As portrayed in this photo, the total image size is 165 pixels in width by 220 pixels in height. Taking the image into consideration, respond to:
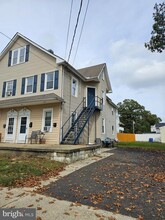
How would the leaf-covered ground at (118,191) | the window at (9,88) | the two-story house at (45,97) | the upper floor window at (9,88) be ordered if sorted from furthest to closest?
the window at (9,88)
the upper floor window at (9,88)
the two-story house at (45,97)
the leaf-covered ground at (118,191)

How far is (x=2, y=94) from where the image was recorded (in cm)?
1627

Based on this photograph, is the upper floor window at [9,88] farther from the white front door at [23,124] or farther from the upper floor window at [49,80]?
the upper floor window at [49,80]

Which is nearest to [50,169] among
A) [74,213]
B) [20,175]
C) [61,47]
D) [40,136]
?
[20,175]

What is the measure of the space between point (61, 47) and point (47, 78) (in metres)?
3.33

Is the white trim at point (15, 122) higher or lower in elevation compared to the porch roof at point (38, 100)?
lower

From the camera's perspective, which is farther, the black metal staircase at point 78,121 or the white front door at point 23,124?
the white front door at point 23,124

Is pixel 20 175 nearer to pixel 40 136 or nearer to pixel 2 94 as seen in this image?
pixel 40 136

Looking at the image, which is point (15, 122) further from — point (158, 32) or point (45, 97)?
point (158, 32)

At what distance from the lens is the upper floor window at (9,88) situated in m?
15.7

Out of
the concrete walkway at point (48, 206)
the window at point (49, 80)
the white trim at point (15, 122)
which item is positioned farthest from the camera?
the white trim at point (15, 122)

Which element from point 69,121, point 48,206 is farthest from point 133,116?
point 48,206

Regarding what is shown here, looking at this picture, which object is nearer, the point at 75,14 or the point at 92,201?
the point at 92,201

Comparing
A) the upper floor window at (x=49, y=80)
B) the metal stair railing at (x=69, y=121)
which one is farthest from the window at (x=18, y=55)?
the metal stair railing at (x=69, y=121)

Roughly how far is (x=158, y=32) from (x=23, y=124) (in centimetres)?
1368
